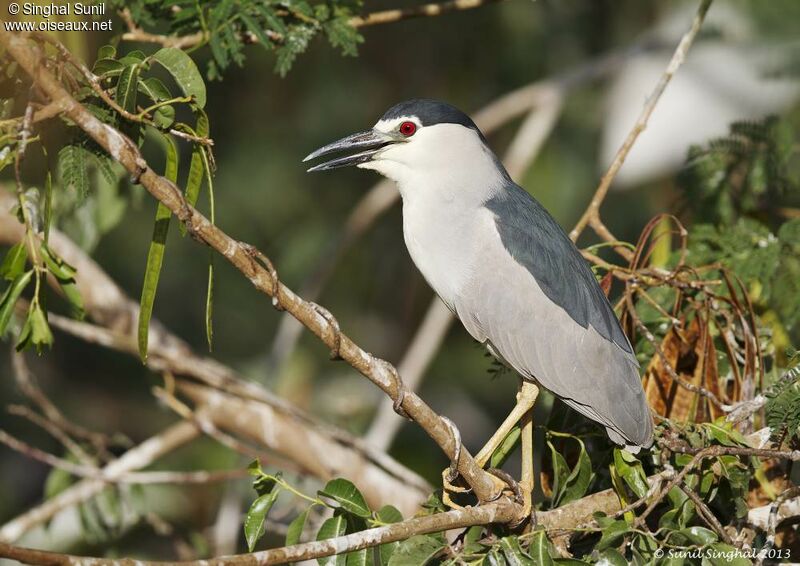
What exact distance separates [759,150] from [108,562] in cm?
289

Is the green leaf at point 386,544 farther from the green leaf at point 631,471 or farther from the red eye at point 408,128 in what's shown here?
the red eye at point 408,128

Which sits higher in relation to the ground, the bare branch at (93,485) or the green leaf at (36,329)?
the green leaf at (36,329)

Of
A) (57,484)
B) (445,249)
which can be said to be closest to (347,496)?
(445,249)

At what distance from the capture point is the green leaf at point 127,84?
2115mm

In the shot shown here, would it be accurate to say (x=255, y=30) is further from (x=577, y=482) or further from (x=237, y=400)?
(x=237, y=400)

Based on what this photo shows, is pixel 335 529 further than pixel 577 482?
No

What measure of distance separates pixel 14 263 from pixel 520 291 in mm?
1514

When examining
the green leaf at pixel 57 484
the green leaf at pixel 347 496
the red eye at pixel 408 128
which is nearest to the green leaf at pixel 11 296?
the green leaf at pixel 347 496

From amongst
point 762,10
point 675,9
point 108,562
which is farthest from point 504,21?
point 108,562

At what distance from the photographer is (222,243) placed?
6.51ft

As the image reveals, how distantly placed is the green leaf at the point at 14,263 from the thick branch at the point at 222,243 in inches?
12.2

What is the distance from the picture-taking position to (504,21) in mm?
6453

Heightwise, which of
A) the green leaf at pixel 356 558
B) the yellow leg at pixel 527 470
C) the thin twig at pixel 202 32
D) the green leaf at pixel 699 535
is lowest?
the green leaf at pixel 356 558

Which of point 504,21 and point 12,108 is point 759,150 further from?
point 504,21
